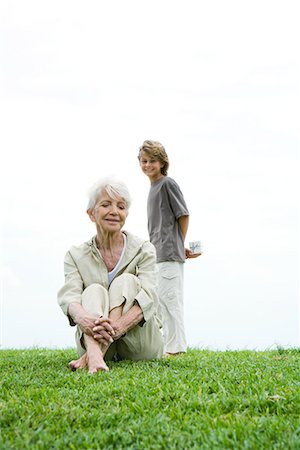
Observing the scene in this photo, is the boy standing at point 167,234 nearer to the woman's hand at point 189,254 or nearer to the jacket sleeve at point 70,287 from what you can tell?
the woman's hand at point 189,254

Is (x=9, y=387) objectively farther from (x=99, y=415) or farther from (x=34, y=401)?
(x=99, y=415)

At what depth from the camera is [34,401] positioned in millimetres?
3783

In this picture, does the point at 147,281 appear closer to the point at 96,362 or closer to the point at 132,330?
the point at 132,330

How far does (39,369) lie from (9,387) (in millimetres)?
872

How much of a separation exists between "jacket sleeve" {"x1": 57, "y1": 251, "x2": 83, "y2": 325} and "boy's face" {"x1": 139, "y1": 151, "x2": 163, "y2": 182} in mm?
2203

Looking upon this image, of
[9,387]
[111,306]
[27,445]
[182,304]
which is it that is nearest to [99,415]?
[27,445]

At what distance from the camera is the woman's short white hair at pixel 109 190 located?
5145mm

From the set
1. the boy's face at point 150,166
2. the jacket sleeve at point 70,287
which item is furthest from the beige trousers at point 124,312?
the boy's face at point 150,166

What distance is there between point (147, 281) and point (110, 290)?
0.31 meters

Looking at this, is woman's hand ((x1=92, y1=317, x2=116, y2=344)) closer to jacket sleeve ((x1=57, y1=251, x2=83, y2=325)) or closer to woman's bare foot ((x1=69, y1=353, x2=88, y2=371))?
woman's bare foot ((x1=69, y1=353, x2=88, y2=371))

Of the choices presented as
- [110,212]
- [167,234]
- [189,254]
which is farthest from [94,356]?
[189,254]

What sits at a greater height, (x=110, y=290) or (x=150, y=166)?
(x=150, y=166)

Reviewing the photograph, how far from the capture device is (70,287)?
5188 mm

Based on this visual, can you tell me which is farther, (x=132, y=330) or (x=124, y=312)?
(x=132, y=330)
